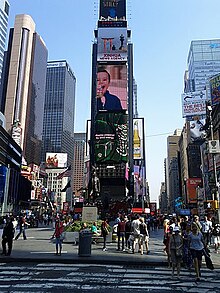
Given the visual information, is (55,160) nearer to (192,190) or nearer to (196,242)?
(192,190)

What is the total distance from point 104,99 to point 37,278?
8864cm

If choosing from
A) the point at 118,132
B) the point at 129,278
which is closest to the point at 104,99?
the point at 118,132

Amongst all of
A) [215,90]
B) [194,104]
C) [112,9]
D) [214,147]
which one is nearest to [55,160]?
[112,9]

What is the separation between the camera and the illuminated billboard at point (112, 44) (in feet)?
319

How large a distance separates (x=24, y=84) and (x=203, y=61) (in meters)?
93.9

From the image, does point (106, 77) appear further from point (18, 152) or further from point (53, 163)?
point (53, 163)

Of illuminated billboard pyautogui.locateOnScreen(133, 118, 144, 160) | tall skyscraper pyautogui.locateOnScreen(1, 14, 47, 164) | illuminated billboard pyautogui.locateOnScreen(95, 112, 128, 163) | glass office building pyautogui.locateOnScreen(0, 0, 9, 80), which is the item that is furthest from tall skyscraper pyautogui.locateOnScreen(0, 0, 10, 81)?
illuminated billboard pyautogui.locateOnScreen(95, 112, 128, 163)

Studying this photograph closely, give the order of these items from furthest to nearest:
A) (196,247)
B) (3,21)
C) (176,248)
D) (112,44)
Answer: (3,21)
(112,44)
(176,248)
(196,247)

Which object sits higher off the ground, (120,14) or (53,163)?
(120,14)

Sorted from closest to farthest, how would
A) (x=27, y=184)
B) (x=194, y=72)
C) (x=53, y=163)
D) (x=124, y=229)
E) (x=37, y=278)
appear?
(x=37, y=278), (x=124, y=229), (x=27, y=184), (x=194, y=72), (x=53, y=163)

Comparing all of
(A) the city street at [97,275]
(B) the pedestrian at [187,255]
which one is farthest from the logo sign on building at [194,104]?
(B) the pedestrian at [187,255]

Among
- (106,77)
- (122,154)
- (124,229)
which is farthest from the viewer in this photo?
(106,77)

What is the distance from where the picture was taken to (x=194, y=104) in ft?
266

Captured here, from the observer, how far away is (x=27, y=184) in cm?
10531
